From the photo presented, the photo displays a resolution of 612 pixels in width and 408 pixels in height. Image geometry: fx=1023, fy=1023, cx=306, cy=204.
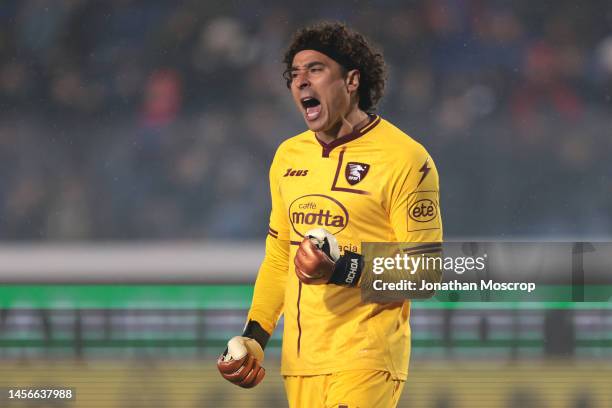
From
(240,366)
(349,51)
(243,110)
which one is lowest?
(240,366)

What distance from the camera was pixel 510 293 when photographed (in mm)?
6117

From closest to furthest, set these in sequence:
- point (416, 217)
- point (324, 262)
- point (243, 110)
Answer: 1. point (324, 262)
2. point (416, 217)
3. point (243, 110)

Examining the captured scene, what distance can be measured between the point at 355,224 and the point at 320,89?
16.6 inches

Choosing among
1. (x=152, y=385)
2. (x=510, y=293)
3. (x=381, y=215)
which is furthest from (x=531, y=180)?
(x=381, y=215)

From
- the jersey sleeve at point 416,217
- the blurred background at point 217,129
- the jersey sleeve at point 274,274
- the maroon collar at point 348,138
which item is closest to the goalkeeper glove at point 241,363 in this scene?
the jersey sleeve at point 274,274

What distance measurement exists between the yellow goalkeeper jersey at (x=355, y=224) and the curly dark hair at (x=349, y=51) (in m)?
0.14

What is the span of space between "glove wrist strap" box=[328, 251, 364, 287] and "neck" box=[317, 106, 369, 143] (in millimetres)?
427

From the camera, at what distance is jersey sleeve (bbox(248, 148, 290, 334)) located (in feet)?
10.5

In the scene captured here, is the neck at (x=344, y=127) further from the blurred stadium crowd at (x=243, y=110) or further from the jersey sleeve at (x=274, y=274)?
the blurred stadium crowd at (x=243, y=110)

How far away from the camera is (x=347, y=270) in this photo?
113 inches

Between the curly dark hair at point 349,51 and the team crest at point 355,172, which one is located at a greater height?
the curly dark hair at point 349,51

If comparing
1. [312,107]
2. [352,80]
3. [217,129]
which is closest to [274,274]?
[312,107]

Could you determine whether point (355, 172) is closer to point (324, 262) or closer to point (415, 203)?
point (415, 203)

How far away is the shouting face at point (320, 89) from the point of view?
10.0 feet
